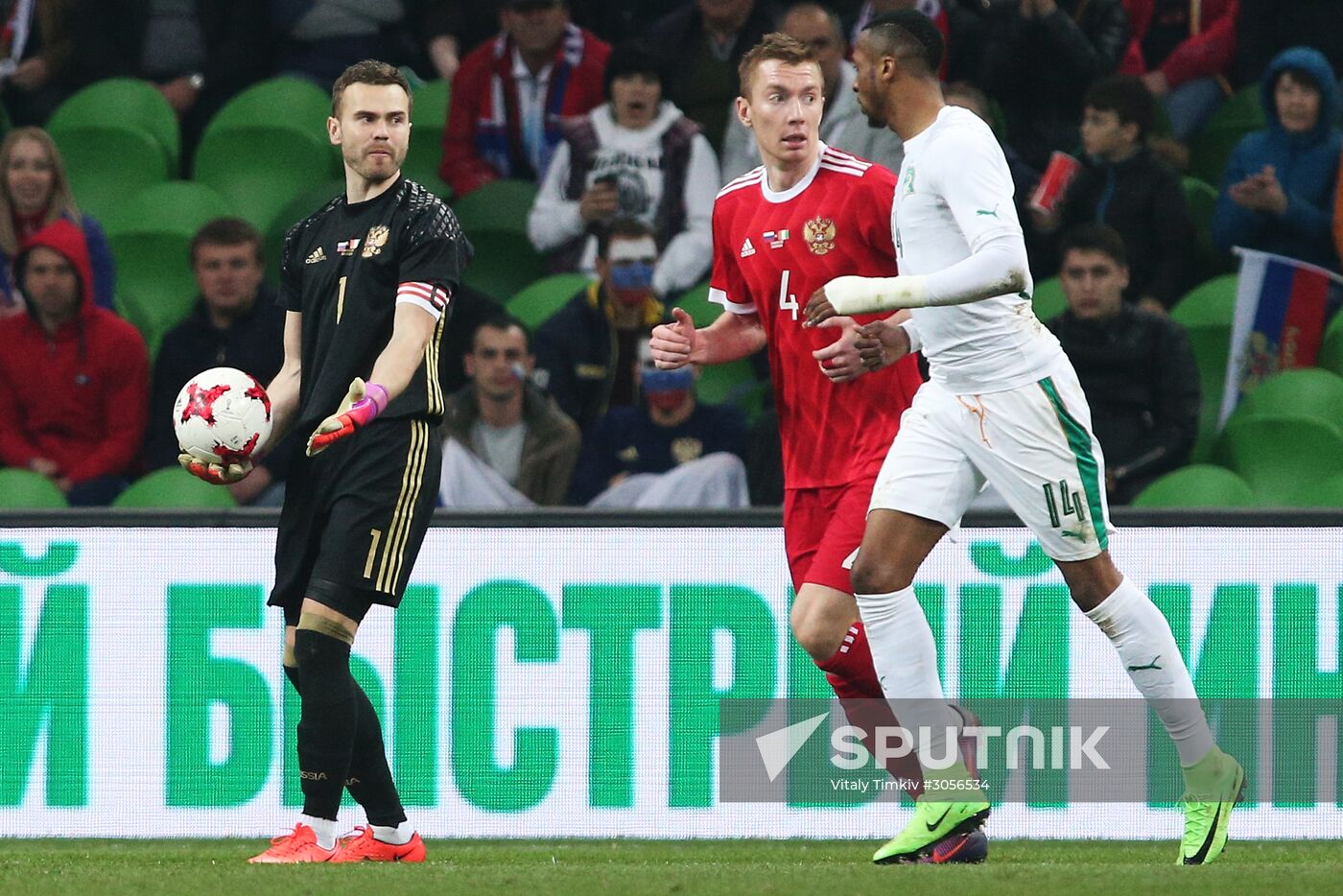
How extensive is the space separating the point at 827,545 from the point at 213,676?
2537 mm

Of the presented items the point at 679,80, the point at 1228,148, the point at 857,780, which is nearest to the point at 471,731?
the point at 857,780

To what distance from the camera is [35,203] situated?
928 centimetres

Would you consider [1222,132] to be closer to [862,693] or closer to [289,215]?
[289,215]

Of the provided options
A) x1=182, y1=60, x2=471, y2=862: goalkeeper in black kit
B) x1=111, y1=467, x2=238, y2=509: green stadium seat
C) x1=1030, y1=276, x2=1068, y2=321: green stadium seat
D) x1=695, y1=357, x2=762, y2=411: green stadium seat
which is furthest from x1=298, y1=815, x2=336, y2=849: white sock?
x1=1030, y1=276, x2=1068, y2=321: green stadium seat

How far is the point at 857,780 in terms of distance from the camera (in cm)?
681

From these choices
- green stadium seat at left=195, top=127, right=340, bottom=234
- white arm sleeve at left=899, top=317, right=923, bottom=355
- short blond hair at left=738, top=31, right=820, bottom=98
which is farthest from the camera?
green stadium seat at left=195, top=127, right=340, bottom=234

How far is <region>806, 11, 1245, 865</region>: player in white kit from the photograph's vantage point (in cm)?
508

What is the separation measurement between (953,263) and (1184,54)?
18.1 ft

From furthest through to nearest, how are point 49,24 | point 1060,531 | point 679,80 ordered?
point 49,24
point 679,80
point 1060,531

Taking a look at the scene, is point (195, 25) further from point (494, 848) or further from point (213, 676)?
point (494, 848)

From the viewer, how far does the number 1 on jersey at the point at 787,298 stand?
5.62 meters

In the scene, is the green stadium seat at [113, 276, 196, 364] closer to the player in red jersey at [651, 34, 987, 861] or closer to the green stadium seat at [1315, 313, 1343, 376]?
the player in red jersey at [651, 34, 987, 861]

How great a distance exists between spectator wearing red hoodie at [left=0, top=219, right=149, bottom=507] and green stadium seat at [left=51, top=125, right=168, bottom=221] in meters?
1.68

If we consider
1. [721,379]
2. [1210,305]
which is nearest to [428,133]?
[721,379]
